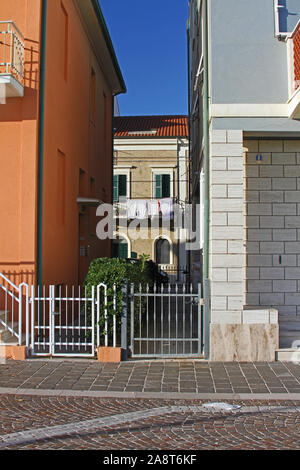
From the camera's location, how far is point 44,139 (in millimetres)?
9703

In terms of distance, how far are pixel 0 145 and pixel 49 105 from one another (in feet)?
4.71

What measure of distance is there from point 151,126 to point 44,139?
2450cm

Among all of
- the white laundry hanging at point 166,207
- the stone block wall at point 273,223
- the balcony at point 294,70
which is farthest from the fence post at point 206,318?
the white laundry hanging at point 166,207

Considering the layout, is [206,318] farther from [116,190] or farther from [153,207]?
[116,190]

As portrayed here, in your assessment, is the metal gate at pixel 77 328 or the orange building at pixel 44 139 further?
the orange building at pixel 44 139

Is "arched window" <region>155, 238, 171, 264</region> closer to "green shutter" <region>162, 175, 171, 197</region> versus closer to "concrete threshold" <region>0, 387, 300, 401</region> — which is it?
"green shutter" <region>162, 175, 171, 197</region>

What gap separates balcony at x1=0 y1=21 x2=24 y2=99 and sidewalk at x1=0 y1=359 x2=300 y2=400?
487cm

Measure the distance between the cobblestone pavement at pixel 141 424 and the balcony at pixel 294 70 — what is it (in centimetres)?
458

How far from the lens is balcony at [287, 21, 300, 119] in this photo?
7.81 m

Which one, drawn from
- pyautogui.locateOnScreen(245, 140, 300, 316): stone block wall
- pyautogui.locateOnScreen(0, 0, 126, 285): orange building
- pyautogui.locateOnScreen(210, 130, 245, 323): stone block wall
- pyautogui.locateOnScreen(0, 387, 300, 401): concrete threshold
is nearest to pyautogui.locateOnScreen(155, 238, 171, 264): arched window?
pyautogui.locateOnScreen(0, 0, 126, 285): orange building

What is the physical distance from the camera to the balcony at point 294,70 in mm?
7809

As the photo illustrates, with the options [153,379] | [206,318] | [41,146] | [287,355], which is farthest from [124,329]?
[41,146]

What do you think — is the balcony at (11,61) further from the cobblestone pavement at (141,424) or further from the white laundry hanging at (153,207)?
the white laundry hanging at (153,207)
